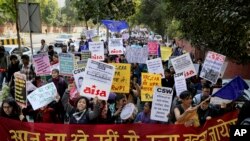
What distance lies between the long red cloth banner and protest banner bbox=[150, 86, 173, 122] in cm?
48

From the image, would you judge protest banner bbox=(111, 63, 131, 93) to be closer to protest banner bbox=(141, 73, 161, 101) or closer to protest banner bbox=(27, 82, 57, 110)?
protest banner bbox=(141, 73, 161, 101)

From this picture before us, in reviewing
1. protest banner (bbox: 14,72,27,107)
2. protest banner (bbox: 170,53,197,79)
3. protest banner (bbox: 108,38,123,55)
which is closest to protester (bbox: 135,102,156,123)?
protest banner (bbox: 14,72,27,107)

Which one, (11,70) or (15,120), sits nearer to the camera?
(15,120)

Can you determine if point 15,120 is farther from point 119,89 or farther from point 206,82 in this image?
point 206,82

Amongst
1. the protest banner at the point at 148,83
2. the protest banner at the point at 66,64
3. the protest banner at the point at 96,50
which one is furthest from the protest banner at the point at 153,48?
the protest banner at the point at 148,83

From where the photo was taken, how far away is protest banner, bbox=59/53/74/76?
10.5 m

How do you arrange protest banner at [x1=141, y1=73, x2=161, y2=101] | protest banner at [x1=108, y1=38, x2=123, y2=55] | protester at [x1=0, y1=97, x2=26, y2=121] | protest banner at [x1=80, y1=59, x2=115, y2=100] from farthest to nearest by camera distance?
1. protest banner at [x1=108, y1=38, x2=123, y2=55]
2. protest banner at [x1=141, y1=73, x2=161, y2=101]
3. protest banner at [x1=80, y1=59, x2=115, y2=100]
4. protester at [x1=0, y1=97, x2=26, y2=121]

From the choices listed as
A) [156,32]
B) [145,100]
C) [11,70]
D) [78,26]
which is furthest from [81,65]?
[78,26]

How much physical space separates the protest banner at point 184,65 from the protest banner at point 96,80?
296 cm

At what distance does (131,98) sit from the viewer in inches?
364

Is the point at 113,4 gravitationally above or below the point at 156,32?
above

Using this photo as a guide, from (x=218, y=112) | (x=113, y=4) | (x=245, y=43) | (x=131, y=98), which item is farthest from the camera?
(x=113, y=4)

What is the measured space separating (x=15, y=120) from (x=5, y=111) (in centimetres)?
33

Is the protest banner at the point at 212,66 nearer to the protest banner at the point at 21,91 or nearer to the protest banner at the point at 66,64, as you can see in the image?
the protest banner at the point at 66,64
